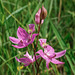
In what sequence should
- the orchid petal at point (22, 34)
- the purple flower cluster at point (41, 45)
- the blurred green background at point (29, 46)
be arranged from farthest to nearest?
the blurred green background at point (29, 46), the orchid petal at point (22, 34), the purple flower cluster at point (41, 45)

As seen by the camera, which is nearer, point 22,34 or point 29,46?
point 22,34

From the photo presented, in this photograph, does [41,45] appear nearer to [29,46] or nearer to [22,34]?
[22,34]

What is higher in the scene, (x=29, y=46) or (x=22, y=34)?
(x=22, y=34)

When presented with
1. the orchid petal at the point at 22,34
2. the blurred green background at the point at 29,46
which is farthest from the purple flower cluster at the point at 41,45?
the blurred green background at the point at 29,46

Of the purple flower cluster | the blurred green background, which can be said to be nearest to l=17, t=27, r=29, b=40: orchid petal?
the purple flower cluster

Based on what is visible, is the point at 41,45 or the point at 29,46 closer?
the point at 41,45

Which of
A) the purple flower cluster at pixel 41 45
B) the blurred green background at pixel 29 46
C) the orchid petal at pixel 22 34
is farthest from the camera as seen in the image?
the blurred green background at pixel 29 46

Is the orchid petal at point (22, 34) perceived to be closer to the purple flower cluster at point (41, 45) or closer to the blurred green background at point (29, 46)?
the purple flower cluster at point (41, 45)

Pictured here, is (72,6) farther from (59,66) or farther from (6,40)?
(6,40)

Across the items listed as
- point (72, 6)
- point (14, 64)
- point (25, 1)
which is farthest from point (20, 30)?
point (72, 6)

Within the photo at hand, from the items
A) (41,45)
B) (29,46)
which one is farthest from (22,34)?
(29,46)

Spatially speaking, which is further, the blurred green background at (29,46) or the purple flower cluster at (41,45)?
the blurred green background at (29,46)
